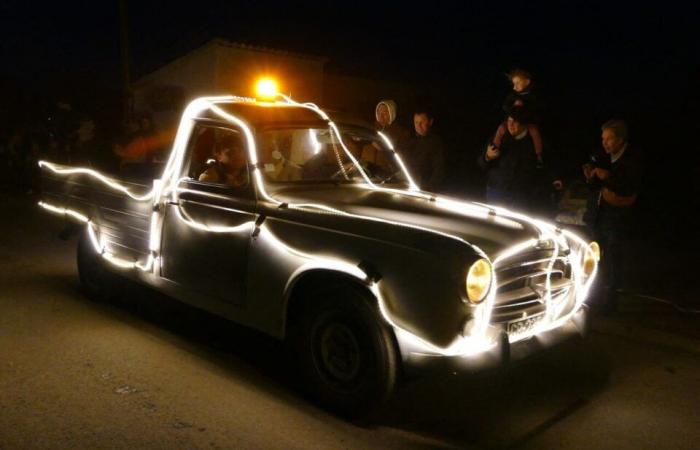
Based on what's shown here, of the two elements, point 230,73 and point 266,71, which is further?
point 266,71

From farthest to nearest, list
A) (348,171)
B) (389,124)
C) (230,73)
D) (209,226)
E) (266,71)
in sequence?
(266,71)
(230,73)
(389,124)
(348,171)
(209,226)

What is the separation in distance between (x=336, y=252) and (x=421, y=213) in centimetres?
74

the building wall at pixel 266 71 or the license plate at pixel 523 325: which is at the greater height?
the building wall at pixel 266 71

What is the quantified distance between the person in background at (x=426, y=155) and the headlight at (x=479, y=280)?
385 centimetres

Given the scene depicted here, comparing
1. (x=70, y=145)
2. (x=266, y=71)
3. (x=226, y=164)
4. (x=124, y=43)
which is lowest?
(x=70, y=145)

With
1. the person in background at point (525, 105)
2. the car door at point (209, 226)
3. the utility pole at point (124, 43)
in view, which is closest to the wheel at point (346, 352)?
the car door at point (209, 226)

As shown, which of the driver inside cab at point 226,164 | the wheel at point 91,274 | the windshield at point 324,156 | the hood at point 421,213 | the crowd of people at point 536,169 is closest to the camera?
the hood at point 421,213

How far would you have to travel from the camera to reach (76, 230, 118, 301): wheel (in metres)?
6.81

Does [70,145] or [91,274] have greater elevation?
[70,145]

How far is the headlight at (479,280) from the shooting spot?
3818 millimetres

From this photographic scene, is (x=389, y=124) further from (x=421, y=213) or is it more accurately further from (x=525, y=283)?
(x=525, y=283)

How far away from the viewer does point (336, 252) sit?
425 centimetres

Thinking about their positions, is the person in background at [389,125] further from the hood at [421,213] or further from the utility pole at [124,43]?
the utility pole at [124,43]

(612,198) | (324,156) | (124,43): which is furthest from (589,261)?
(124,43)
